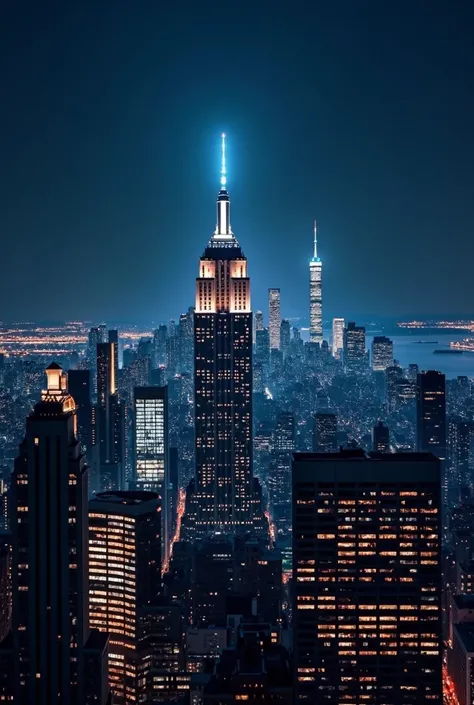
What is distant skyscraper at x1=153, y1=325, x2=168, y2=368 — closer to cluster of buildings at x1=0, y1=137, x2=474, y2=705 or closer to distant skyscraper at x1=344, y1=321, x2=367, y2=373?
cluster of buildings at x1=0, y1=137, x2=474, y2=705

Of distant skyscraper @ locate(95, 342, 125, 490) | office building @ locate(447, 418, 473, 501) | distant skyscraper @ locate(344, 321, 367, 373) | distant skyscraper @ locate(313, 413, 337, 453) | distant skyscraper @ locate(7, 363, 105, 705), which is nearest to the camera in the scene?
distant skyscraper @ locate(7, 363, 105, 705)

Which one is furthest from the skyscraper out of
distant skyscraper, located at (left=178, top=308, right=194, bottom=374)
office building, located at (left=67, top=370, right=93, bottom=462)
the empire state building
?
A: office building, located at (left=67, top=370, right=93, bottom=462)

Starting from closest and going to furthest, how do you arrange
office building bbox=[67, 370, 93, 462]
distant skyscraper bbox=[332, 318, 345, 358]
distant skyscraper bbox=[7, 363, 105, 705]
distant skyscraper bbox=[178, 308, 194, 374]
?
distant skyscraper bbox=[7, 363, 105, 705] < office building bbox=[67, 370, 93, 462] < distant skyscraper bbox=[178, 308, 194, 374] < distant skyscraper bbox=[332, 318, 345, 358]

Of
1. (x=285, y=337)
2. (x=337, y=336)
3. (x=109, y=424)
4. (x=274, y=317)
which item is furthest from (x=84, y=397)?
(x=285, y=337)

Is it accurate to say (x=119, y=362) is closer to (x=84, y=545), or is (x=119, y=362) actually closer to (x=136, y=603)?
(x=136, y=603)

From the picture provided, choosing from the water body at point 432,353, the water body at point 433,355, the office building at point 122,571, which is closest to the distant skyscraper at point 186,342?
the water body at point 432,353
